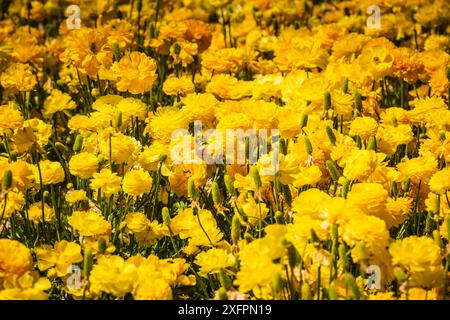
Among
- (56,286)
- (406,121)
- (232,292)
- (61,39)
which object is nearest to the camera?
(232,292)

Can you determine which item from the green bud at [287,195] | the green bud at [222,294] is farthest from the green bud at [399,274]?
the green bud at [287,195]

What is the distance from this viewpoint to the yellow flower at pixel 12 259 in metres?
1.82

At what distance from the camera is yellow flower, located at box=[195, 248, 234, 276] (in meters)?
1.96

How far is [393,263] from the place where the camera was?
5.77 ft

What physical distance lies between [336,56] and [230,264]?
1537 mm

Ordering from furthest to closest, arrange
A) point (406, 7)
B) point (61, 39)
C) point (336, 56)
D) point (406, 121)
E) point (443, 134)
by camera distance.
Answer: point (406, 7) < point (61, 39) < point (336, 56) < point (406, 121) < point (443, 134)

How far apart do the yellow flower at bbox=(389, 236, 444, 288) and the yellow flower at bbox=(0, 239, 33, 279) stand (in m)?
0.83

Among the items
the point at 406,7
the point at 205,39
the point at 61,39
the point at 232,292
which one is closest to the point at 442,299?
the point at 232,292

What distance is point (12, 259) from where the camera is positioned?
1.82 meters

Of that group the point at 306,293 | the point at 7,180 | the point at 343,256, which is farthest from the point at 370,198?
the point at 7,180

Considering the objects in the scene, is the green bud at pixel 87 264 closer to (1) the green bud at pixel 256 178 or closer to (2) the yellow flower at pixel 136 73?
(1) the green bud at pixel 256 178

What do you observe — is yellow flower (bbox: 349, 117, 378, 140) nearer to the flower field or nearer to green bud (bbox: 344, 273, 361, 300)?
the flower field

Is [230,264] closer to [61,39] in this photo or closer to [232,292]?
[232,292]

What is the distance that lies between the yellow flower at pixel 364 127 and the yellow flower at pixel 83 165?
0.80 m
